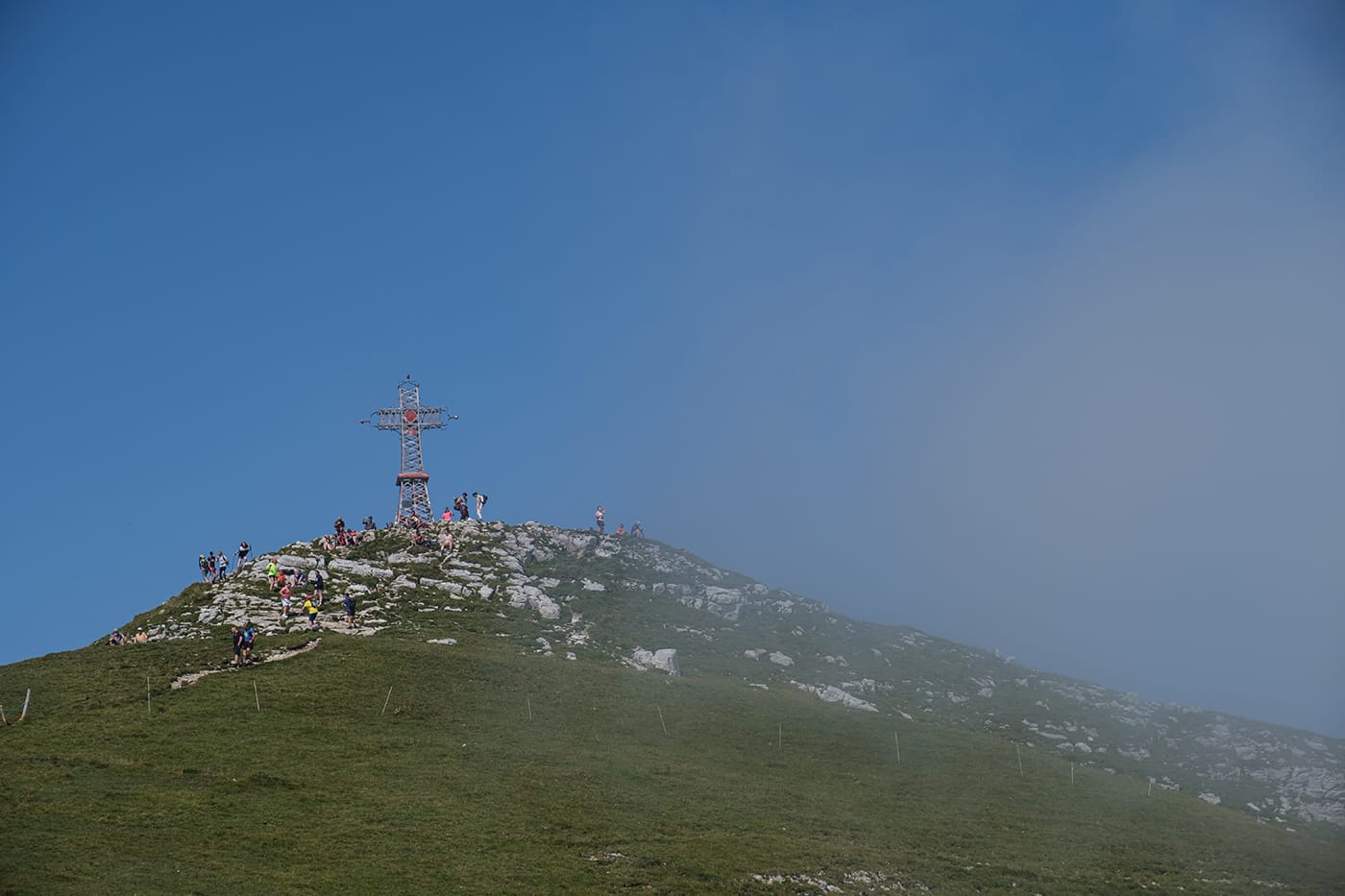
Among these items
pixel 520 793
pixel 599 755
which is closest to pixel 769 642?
pixel 599 755

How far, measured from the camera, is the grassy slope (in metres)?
45.1

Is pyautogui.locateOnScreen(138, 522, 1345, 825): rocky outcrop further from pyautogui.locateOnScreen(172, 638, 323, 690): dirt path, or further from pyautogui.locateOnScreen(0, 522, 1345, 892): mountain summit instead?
pyautogui.locateOnScreen(172, 638, 323, 690): dirt path

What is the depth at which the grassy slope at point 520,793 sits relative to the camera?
45.1 meters

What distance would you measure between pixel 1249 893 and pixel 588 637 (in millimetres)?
51363

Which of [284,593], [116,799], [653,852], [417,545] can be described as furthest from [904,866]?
[417,545]

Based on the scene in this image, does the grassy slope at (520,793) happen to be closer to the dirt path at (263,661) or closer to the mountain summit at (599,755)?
the mountain summit at (599,755)

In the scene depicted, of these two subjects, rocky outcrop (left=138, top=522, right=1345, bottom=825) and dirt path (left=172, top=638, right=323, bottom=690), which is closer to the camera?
dirt path (left=172, top=638, right=323, bottom=690)

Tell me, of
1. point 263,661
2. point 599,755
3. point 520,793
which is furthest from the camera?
point 263,661

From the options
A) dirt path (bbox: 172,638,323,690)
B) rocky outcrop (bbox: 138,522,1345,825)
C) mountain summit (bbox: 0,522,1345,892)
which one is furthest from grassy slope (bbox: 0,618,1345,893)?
rocky outcrop (bbox: 138,522,1345,825)

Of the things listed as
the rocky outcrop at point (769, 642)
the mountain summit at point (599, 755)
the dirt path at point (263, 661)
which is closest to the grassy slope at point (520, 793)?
the mountain summit at point (599, 755)

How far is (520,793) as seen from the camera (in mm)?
54125

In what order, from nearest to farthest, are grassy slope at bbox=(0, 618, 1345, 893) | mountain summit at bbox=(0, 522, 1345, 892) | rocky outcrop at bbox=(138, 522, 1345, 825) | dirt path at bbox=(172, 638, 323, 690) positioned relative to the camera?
1. grassy slope at bbox=(0, 618, 1345, 893)
2. mountain summit at bbox=(0, 522, 1345, 892)
3. dirt path at bbox=(172, 638, 323, 690)
4. rocky outcrop at bbox=(138, 522, 1345, 825)

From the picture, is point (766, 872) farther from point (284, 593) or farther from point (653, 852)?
point (284, 593)

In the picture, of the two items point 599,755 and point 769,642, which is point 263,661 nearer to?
point 599,755
